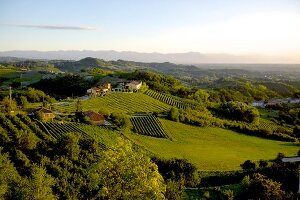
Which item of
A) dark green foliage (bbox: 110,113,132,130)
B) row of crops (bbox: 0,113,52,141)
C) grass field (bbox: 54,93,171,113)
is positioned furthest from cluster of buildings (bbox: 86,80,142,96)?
row of crops (bbox: 0,113,52,141)

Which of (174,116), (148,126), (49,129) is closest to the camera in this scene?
(49,129)

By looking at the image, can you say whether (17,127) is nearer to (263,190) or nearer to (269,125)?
(263,190)

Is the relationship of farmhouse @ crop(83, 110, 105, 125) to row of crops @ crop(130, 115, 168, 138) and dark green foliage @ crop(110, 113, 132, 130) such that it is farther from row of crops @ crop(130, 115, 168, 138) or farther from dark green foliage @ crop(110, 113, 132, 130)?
row of crops @ crop(130, 115, 168, 138)

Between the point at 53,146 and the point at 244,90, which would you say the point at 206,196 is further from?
the point at 244,90

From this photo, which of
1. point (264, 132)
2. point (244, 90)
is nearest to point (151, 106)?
point (264, 132)

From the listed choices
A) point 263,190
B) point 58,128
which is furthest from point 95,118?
point 263,190

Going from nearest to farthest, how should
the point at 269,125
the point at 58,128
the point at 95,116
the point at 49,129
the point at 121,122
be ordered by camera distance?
the point at 49,129, the point at 58,128, the point at 121,122, the point at 95,116, the point at 269,125

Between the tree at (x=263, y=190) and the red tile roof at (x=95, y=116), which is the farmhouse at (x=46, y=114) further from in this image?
the tree at (x=263, y=190)
